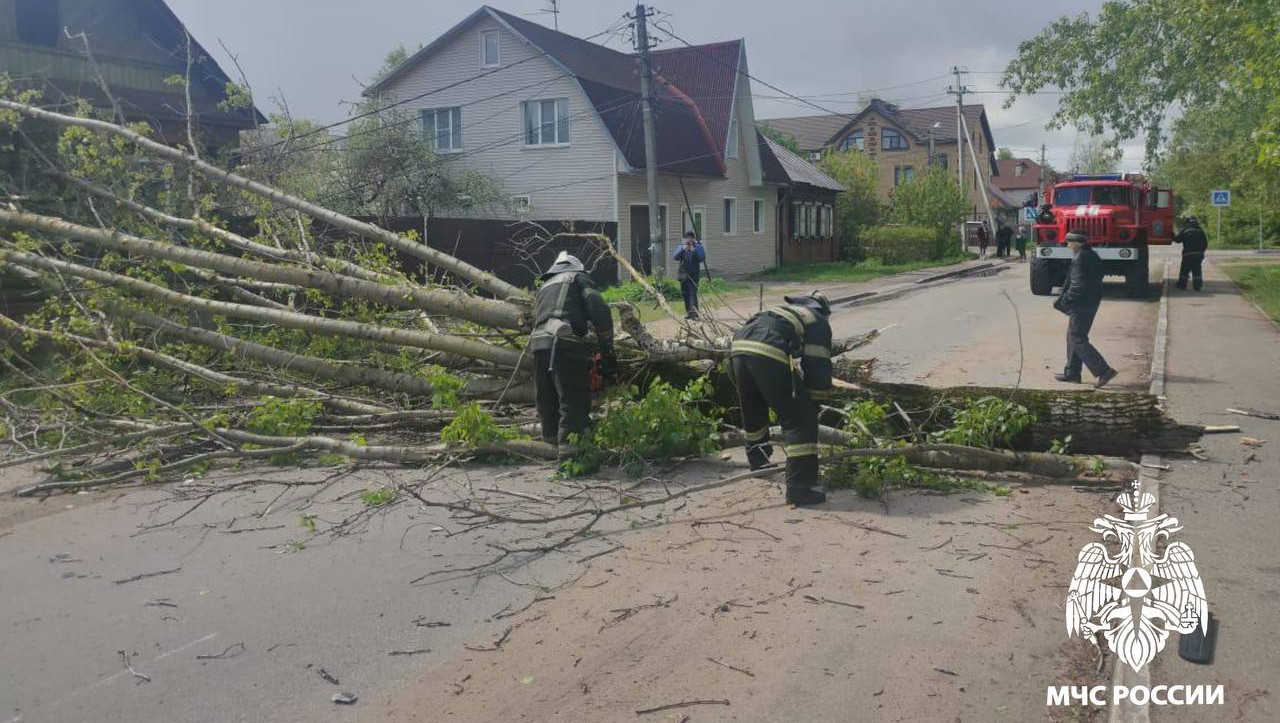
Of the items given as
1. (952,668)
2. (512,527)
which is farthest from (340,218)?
(952,668)

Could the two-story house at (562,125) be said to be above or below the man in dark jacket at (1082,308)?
above

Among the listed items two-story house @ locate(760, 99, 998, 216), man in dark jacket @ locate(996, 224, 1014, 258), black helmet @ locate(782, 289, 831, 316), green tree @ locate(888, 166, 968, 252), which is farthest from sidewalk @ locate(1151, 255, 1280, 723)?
two-story house @ locate(760, 99, 998, 216)

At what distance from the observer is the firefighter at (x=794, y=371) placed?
647cm

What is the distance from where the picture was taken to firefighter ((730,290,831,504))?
647cm

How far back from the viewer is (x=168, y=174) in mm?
11422

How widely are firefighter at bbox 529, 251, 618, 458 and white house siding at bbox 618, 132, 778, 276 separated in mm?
20334

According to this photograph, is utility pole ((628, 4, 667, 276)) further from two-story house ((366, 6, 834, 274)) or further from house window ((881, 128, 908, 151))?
house window ((881, 128, 908, 151))

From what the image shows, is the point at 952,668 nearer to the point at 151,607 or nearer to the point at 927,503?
the point at 927,503

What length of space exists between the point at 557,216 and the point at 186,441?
71.0ft

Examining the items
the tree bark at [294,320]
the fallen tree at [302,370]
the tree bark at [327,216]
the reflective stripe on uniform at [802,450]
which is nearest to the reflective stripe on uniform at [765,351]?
the reflective stripe on uniform at [802,450]

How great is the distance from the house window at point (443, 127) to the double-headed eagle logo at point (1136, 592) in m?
27.1

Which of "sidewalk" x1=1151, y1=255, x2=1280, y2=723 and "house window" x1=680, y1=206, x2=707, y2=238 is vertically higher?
"house window" x1=680, y1=206, x2=707, y2=238

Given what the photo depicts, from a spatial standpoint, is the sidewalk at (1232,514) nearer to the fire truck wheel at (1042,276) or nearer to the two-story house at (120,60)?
the fire truck wheel at (1042,276)

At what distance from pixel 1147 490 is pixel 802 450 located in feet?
7.29
